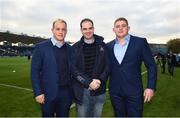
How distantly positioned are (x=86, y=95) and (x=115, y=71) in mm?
598

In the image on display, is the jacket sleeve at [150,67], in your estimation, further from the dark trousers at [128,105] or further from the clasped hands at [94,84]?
the clasped hands at [94,84]

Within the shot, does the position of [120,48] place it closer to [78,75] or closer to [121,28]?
[121,28]

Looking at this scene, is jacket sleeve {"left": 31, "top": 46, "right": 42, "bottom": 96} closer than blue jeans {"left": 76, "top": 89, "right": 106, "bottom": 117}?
Yes

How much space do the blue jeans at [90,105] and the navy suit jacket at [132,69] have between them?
27 centimetres

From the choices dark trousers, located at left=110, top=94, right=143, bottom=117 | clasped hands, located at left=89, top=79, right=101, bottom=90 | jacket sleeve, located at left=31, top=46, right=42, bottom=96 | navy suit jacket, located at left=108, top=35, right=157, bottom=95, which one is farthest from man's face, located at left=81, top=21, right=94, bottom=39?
dark trousers, located at left=110, top=94, right=143, bottom=117

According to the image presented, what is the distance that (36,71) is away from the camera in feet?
21.8

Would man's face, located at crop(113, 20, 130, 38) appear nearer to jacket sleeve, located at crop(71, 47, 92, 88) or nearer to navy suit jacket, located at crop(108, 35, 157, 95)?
navy suit jacket, located at crop(108, 35, 157, 95)

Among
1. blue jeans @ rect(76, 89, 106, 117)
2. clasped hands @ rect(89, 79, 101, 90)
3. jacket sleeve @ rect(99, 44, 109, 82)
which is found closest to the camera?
clasped hands @ rect(89, 79, 101, 90)

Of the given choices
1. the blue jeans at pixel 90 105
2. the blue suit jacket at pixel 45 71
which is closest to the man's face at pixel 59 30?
the blue suit jacket at pixel 45 71

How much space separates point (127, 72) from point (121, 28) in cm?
70

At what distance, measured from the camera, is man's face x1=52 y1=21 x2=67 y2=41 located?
21.7 ft

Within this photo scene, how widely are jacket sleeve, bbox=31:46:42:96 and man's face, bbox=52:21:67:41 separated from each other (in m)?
0.38

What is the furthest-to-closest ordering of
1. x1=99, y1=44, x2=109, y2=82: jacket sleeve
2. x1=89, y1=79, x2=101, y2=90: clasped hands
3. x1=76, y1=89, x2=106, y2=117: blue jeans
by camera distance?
x1=76, y1=89, x2=106, y2=117: blue jeans, x1=99, y1=44, x2=109, y2=82: jacket sleeve, x1=89, y1=79, x2=101, y2=90: clasped hands

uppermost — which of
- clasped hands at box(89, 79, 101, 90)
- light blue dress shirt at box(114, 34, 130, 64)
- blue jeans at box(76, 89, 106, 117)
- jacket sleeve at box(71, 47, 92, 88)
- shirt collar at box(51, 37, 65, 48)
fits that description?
shirt collar at box(51, 37, 65, 48)
